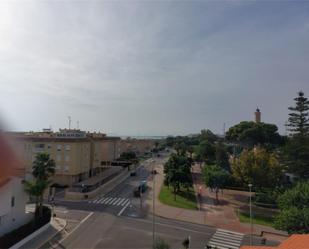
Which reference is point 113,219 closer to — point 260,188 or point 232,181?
point 260,188

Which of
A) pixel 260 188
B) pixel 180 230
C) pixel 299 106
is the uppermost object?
pixel 299 106

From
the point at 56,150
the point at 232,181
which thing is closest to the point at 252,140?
the point at 232,181

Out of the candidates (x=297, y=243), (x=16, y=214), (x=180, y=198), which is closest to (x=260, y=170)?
(x=180, y=198)

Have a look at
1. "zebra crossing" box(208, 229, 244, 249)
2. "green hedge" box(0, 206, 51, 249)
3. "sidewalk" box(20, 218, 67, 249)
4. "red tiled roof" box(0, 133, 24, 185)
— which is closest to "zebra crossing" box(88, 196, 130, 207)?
"sidewalk" box(20, 218, 67, 249)

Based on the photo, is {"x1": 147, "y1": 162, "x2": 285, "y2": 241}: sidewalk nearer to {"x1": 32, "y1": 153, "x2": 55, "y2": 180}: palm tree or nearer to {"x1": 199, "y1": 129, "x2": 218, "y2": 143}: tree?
{"x1": 32, "y1": 153, "x2": 55, "y2": 180}: palm tree

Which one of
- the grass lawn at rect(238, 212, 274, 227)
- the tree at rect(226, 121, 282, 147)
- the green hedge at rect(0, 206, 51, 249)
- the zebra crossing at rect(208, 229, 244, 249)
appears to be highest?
the tree at rect(226, 121, 282, 147)

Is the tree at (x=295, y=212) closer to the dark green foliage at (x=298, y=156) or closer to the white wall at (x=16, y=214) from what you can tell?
the white wall at (x=16, y=214)

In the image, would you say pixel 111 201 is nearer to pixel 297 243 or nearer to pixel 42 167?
pixel 42 167
